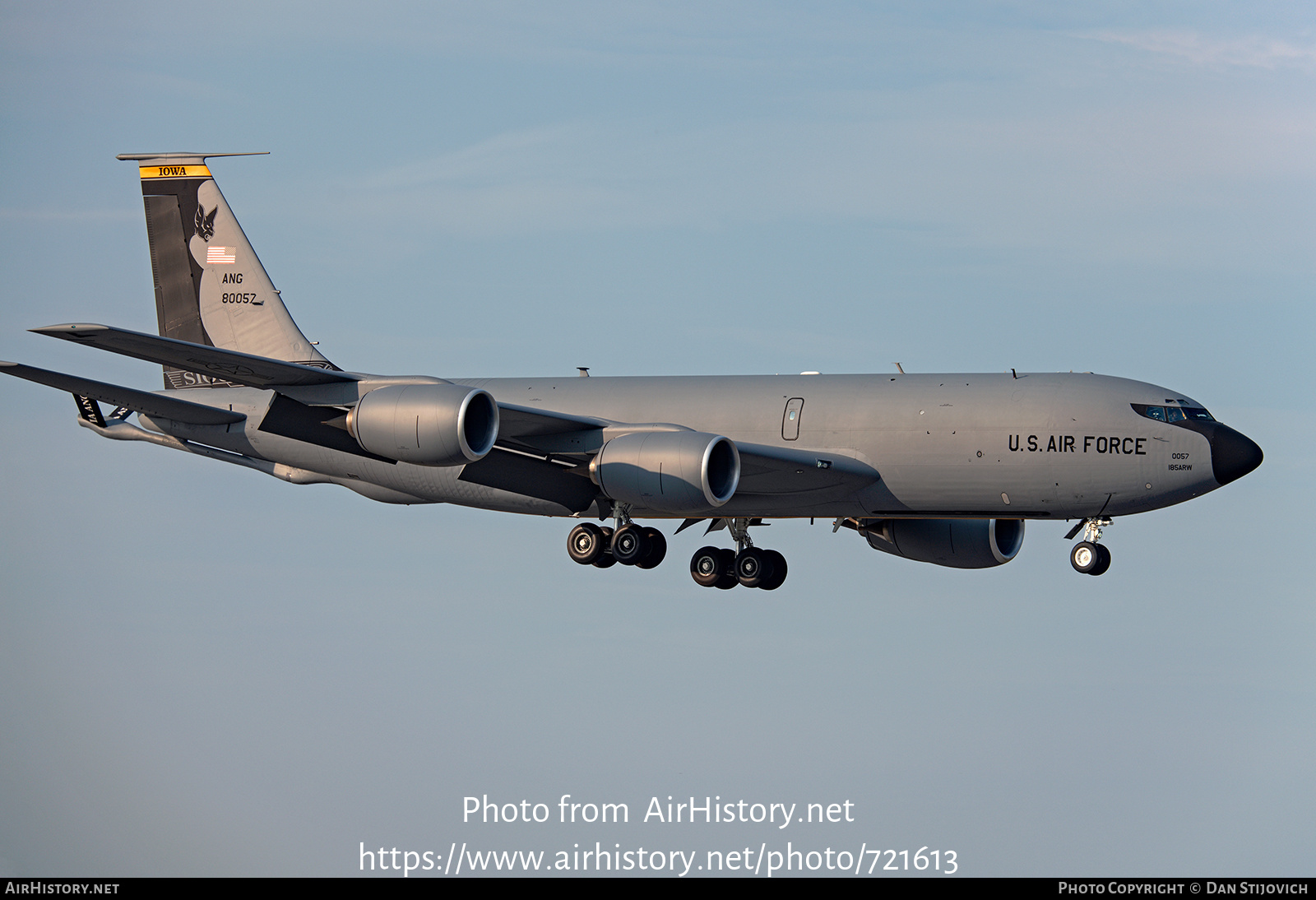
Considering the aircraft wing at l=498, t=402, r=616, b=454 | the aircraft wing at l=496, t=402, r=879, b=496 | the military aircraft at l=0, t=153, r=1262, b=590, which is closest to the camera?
the military aircraft at l=0, t=153, r=1262, b=590

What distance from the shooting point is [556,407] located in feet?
133

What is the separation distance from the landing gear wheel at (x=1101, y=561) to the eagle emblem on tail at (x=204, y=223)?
987 inches

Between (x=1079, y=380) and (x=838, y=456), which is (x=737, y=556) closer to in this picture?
(x=838, y=456)

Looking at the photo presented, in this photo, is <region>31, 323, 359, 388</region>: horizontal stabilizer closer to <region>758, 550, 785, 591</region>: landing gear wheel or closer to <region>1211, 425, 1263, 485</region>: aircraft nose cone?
<region>758, 550, 785, 591</region>: landing gear wheel

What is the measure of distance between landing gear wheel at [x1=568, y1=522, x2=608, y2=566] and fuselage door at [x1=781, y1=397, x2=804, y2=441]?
4975mm

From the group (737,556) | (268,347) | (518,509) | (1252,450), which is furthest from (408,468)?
(1252,450)

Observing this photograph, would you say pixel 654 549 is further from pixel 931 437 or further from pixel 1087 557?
pixel 1087 557

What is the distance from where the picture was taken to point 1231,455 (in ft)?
114

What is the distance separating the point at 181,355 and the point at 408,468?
959 cm

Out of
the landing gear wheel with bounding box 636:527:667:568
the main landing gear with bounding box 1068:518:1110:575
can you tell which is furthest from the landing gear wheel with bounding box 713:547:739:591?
the main landing gear with bounding box 1068:518:1110:575

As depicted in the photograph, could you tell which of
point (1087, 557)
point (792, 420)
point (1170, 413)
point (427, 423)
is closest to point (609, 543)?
point (792, 420)

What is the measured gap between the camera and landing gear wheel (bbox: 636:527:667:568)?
3834 cm

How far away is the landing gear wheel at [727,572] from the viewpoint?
139ft

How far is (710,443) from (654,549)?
480 cm
